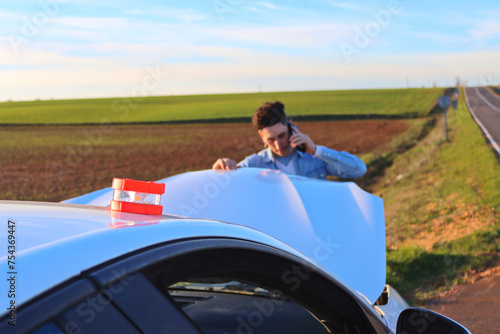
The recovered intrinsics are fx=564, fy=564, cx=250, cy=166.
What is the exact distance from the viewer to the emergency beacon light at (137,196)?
1604 millimetres

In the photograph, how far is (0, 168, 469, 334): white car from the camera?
1.07 metres

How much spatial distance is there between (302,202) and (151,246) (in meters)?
2.37

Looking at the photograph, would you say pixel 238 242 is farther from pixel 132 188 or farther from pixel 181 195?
pixel 181 195

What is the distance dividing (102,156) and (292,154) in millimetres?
29324

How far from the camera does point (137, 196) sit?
1.64 metres

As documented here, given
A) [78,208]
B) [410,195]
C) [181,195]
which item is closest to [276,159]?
[181,195]

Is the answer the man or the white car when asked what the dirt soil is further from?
the white car

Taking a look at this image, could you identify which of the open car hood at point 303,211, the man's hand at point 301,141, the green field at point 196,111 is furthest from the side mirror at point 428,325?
the green field at point 196,111

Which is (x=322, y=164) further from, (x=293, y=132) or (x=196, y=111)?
(x=196, y=111)

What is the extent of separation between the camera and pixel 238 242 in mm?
1487

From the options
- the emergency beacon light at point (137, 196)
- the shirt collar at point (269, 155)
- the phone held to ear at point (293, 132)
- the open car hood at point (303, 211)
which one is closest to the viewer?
the emergency beacon light at point (137, 196)

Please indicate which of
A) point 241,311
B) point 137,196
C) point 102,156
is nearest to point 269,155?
point 241,311

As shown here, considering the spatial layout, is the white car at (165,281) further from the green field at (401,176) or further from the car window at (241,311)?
the green field at (401,176)

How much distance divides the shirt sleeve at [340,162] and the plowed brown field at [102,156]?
590 inches
